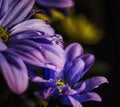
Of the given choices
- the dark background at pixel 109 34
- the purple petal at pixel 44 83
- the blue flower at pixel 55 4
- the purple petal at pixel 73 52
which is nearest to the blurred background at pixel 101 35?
the dark background at pixel 109 34

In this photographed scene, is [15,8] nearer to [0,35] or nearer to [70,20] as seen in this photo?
[0,35]

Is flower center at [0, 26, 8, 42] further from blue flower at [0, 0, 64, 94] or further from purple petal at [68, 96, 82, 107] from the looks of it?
purple petal at [68, 96, 82, 107]

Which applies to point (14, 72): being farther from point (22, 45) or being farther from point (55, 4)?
point (55, 4)

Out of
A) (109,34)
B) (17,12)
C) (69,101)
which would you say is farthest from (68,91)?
(109,34)

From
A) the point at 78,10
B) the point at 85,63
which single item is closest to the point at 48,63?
the point at 85,63

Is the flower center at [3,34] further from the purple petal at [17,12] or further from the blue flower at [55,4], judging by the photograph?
the blue flower at [55,4]
